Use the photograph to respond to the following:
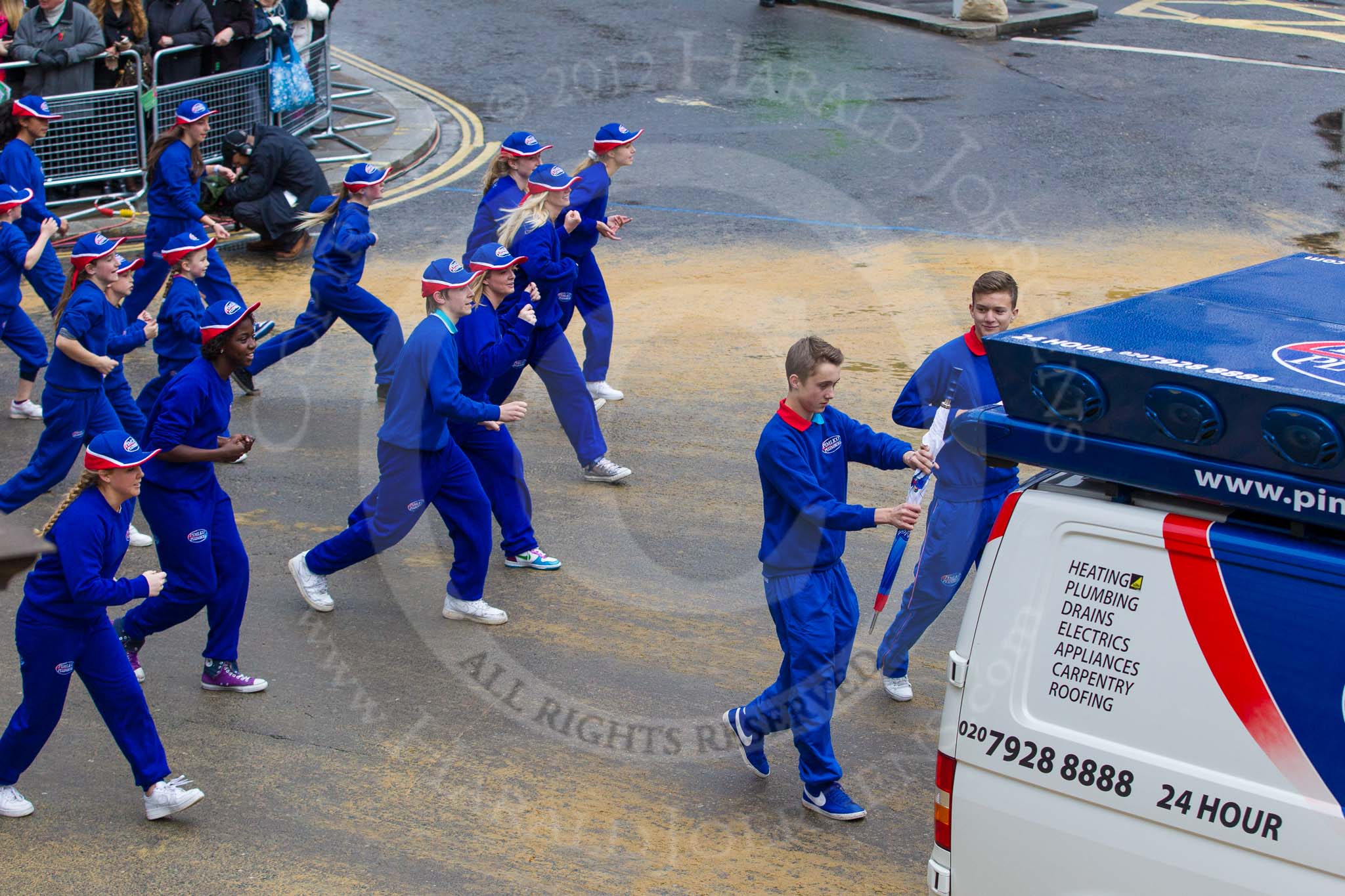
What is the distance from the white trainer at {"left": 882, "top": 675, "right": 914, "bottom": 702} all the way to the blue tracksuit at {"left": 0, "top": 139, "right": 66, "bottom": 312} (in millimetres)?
6905

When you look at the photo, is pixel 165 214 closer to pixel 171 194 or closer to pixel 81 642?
pixel 171 194

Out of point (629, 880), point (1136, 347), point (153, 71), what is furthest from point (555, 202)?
point (153, 71)

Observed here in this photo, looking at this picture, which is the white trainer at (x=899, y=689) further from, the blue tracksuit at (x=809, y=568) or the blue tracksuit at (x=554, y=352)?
the blue tracksuit at (x=554, y=352)

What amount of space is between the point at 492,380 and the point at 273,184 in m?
6.39

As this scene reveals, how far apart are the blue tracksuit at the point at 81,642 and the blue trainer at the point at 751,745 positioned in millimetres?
2451

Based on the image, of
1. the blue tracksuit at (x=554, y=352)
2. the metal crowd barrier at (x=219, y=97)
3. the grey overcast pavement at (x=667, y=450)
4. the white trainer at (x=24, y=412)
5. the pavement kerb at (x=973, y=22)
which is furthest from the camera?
the pavement kerb at (x=973, y=22)

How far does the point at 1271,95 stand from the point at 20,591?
17060 mm

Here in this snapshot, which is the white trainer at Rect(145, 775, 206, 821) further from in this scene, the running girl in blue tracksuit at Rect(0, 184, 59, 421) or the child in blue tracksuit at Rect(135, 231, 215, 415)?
the running girl in blue tracksuit at Rect(0, 184, 59, 421)

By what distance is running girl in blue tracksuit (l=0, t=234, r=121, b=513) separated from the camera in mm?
8258

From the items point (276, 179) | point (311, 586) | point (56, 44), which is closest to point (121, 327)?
point (311, 586)

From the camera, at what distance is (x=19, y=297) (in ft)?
31.7

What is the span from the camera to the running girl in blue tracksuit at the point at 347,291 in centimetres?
982

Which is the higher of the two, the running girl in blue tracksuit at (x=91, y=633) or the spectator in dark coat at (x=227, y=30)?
the spectator in dark coat at (x=227, y=30)

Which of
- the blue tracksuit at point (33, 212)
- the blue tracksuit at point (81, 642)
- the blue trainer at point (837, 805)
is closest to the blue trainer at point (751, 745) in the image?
the blue trainer at point (837, 805)
